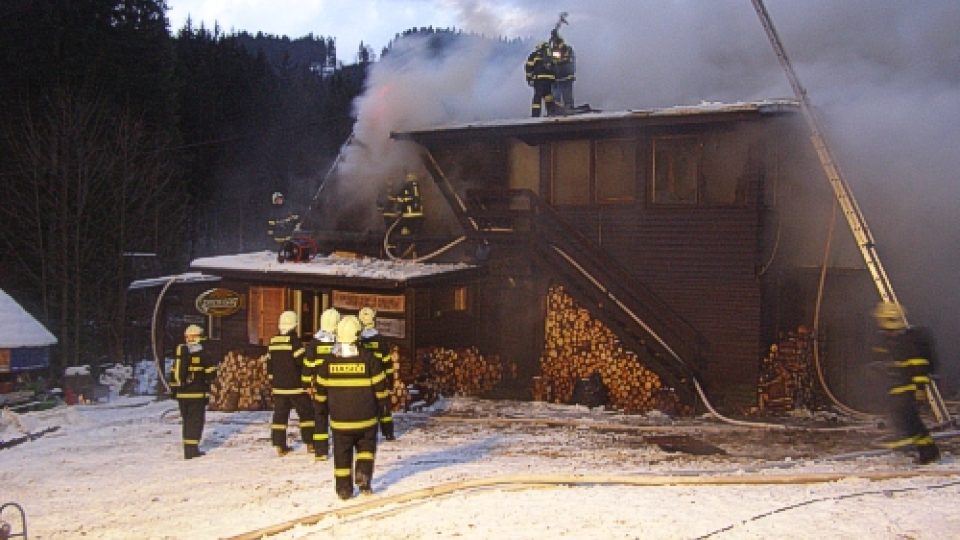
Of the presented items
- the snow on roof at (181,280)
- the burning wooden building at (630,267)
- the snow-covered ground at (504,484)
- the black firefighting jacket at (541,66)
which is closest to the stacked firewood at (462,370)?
the burning wooden building at (630,267)

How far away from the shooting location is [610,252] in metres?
16.2

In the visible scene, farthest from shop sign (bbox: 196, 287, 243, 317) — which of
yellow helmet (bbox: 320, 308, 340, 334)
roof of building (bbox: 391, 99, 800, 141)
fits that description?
yellow helmet (bbox: 320, 308, 340, 334)

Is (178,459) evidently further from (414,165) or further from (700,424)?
(414,165)

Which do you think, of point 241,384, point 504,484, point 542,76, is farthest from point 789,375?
point 241,384

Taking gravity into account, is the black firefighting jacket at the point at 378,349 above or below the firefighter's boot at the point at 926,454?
above

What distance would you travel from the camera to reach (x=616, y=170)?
53.6ft

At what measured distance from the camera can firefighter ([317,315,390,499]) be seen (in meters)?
7.95

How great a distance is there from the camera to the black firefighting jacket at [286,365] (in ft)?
34.8

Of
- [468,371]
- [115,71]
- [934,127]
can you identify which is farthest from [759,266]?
[115,71]

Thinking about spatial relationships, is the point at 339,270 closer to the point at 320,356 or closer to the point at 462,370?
the point at 462,370

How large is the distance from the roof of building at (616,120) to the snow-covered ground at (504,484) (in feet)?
16.5

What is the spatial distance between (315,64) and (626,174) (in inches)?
3788

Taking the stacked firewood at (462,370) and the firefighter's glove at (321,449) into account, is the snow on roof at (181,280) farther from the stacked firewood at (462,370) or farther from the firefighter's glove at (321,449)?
the firefighter's glove at (321,449)

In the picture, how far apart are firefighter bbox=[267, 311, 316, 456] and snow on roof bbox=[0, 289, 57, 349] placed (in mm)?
11563
